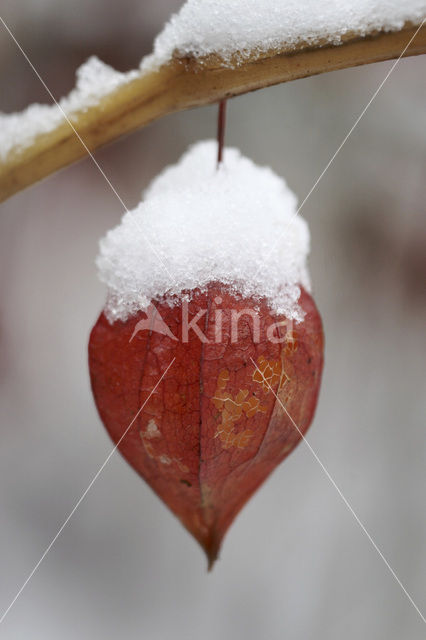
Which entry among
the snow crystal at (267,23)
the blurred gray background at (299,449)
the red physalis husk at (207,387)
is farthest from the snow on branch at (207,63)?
the blurred gray background at (299,449)

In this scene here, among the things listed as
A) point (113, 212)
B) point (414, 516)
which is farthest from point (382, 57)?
point (414, 516)

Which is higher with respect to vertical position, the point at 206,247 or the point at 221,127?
the point at 221,127

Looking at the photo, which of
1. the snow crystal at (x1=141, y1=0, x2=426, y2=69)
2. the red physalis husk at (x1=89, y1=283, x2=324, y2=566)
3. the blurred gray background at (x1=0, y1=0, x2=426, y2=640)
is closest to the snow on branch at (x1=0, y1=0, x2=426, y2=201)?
the snow crystal at (x1=141, y1=0, x2=426, y2=69)

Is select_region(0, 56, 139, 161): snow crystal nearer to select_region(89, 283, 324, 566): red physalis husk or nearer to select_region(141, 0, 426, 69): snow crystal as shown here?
select_region(141, 0, 426, 69): snow crystal

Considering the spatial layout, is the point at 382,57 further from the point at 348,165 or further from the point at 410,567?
the point at 410,567

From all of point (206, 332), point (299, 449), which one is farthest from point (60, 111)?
point (299, 449)

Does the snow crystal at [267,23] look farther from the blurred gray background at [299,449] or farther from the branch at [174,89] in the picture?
the blurred gray background at [299,449]

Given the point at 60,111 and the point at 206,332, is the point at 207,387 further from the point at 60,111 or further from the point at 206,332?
the point at 60,111
